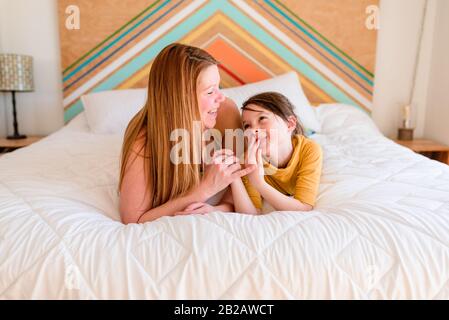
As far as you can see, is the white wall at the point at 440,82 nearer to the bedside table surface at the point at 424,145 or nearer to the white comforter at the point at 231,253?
the bedside table surface at the point at 424,145

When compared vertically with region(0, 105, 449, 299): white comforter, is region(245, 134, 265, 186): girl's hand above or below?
above

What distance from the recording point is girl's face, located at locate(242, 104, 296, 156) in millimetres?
1208

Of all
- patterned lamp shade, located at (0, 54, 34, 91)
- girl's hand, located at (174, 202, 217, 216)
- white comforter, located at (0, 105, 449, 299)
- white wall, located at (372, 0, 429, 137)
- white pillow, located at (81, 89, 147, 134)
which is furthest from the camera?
white wall, located at (372, 0, 429, 137)

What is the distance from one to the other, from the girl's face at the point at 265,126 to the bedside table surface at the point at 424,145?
156 centimetres

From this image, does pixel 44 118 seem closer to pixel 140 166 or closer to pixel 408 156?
pixel 140 166

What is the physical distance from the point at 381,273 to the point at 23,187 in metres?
0.96

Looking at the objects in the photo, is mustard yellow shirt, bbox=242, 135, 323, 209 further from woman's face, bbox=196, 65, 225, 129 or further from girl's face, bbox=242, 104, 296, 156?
woman's face, bbox=196, 65, 225, 129

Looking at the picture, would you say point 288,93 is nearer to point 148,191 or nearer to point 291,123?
point 291,123

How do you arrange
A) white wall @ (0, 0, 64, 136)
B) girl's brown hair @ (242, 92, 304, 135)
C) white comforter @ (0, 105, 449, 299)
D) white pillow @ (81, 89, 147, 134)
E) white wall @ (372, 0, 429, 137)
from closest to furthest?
white comforter @ (0, 105, 449, 299) → girl's brown hair @ (242, 92, 304, 135) → white pillow @ (81, 89, 147, 134) → white wall @ (0, 0, 64, 136) → white wall @ (372, 0, 429, 137)

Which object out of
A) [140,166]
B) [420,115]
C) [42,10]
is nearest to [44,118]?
[42,10]

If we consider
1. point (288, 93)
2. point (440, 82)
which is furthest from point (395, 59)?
point (288, 93)

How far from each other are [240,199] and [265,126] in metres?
0.28

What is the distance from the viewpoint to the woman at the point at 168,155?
3.35 ft

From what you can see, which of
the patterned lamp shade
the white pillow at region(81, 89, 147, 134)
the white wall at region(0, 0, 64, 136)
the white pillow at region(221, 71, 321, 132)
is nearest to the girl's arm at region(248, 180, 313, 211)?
the white pillow at region(221, 71, 321, 132)
